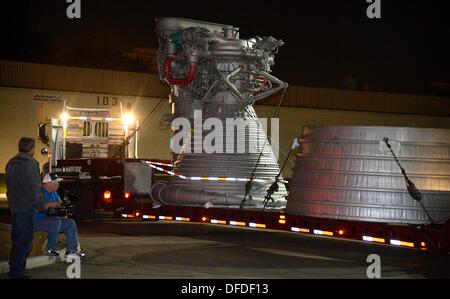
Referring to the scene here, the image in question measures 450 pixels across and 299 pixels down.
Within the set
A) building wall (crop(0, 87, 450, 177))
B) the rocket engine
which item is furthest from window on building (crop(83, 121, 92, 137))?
building wall (crop(0, 87, 450, 177))

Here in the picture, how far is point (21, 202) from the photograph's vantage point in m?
10.2

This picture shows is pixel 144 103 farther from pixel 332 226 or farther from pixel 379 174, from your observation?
pixel 379 174

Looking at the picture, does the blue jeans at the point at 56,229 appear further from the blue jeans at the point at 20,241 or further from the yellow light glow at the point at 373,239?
the yellow light glow at the point at 373,239

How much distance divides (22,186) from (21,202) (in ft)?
0.68

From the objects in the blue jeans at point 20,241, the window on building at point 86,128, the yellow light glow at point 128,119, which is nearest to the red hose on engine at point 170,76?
the yellow light glow at point 128,119

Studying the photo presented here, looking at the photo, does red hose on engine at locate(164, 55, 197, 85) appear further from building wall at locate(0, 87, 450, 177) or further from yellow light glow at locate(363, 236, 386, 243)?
building wall at locate(0, 87, 450, 177)

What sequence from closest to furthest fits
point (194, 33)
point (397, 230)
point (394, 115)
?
point (397, 230)
point (194, 33)
point (394, 115)

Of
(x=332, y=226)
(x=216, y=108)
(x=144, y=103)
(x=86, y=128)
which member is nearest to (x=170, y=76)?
(x=216, y=108)

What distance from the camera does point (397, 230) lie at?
46.3 feet

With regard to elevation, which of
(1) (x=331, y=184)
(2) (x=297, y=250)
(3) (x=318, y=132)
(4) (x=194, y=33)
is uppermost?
(4) (x=194, y=33)
